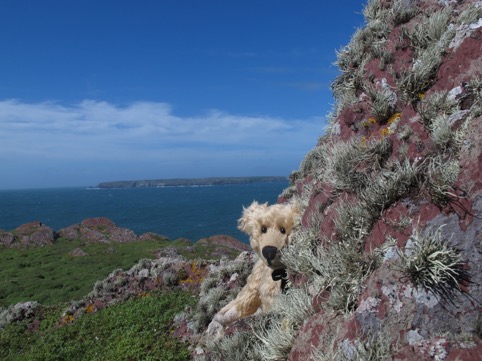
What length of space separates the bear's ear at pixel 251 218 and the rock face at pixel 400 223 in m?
0.80

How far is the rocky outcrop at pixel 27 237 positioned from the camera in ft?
128

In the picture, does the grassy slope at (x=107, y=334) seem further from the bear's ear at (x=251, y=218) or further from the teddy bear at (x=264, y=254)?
the bear's ear at (x=251, y=218)

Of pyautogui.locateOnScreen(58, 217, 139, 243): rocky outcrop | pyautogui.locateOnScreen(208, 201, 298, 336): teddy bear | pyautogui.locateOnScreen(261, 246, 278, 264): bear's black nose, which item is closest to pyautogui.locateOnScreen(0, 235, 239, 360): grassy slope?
pyautogui.locateOnScreen(208, 201, 298, 336): teddy bear

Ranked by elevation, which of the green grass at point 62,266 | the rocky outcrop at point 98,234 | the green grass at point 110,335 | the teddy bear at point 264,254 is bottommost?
the green grass at point 62,266

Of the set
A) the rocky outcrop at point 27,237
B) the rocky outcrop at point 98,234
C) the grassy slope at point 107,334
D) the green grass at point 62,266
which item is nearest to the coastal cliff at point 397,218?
the grassy slope at point 107,334

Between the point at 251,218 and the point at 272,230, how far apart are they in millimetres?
646

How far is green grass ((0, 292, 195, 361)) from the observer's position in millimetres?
8180

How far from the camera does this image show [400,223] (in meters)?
3.60

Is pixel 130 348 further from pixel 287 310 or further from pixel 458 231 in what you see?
pixel 458 231

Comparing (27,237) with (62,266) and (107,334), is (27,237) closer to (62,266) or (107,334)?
(62,266)

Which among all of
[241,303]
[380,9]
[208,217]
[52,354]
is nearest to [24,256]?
[52,354]

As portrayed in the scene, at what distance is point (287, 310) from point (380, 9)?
6.13 metres

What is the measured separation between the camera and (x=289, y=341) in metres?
3.85

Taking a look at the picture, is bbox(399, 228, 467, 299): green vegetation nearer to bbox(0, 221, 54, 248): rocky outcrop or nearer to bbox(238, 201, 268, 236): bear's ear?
bbox(238, 201, 268, 236): bear's ear
